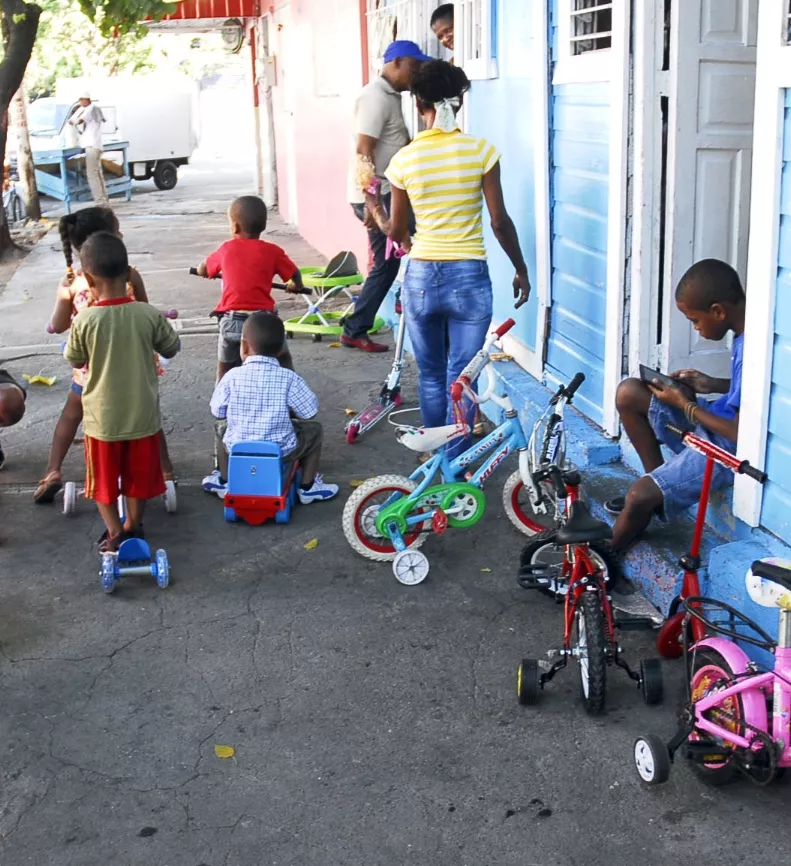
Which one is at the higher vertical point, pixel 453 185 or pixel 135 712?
pixel 453 185

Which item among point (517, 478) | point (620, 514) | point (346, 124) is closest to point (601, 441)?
point (517, 478)

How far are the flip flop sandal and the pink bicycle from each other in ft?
11.7

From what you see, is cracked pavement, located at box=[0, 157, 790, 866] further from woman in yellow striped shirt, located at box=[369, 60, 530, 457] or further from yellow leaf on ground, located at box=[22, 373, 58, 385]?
yellow leaf on ground, located at box=[22, 373, 58, 385]

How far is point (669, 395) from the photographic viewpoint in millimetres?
4207

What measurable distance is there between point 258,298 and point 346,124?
19.0ft

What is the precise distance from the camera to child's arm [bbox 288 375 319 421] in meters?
5.46

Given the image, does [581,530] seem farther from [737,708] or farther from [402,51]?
[402,51]

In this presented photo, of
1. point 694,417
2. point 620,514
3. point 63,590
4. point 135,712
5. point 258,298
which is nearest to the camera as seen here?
point 135,712

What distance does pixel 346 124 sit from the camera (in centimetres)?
1175

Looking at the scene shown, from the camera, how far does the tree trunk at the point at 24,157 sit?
63.0 feet

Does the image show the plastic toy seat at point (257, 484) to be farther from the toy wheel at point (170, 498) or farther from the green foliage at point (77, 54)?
the green foliage at point (77, 54)

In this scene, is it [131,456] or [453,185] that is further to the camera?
[453,185]

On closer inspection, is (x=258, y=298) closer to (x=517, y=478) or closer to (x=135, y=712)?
(x=517, y=478)

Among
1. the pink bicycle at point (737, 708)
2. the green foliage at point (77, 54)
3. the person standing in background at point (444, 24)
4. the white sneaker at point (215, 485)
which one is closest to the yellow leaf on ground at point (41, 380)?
the white sneaker at point (215, 485)
